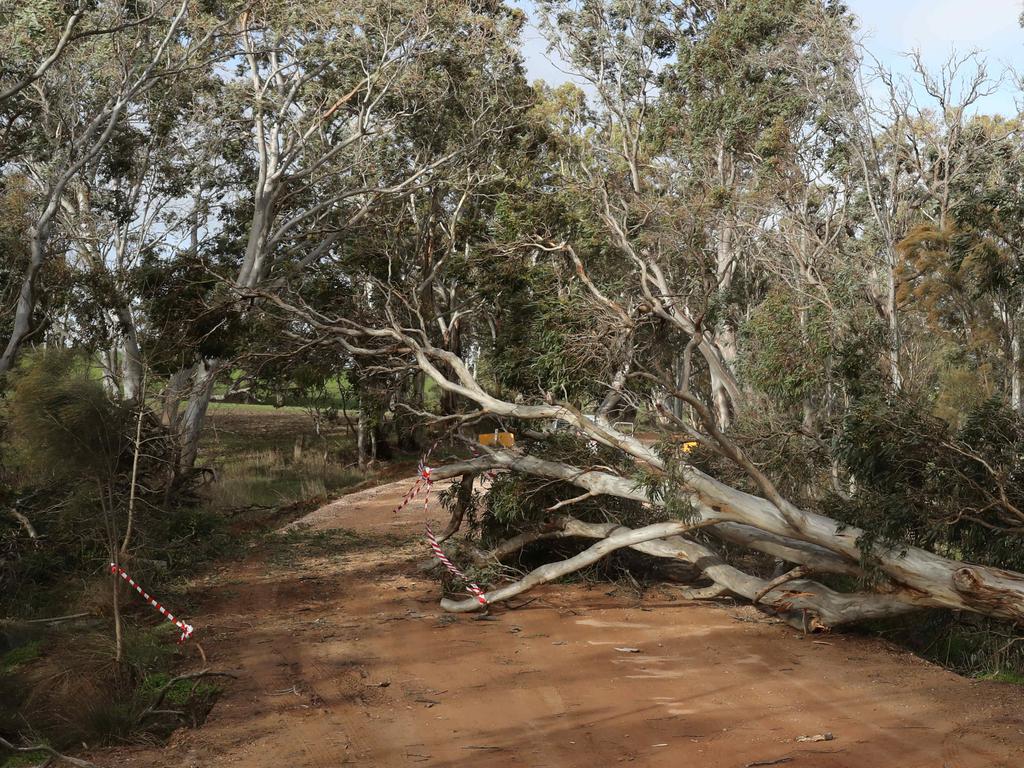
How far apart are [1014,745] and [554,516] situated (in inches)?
242

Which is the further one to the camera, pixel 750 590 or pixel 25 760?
pixel 750 590

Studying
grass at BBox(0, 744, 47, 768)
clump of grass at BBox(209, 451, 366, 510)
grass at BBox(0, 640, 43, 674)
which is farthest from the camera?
clump of grass at BBox(209, 451, 366, 510)

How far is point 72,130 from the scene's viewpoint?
55.3 feet

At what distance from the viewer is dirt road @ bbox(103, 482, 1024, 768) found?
7.38 m

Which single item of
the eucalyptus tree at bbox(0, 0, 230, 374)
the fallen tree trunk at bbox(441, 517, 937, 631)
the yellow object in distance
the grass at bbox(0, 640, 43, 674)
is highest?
the eucalyptus tree at bbox(0, 0, 230, 374)

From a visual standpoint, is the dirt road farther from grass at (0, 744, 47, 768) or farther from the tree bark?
the tree bark

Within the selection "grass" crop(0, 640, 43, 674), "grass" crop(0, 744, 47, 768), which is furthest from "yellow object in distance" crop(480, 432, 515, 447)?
"grass" crop(0, 744, 47, 768)

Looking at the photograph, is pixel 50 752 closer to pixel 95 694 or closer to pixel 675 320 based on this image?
pixel 95 694

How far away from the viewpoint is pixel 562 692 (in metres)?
8.89

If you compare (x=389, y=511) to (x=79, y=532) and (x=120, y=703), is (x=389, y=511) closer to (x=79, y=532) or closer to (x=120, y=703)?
(x=79, y=532)

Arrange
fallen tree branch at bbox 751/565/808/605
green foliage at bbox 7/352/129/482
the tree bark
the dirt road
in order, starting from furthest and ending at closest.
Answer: the tree bark, fallen tree branch at bbox 751/565/808/605, green foliage at bbox 7/352/129/482, the dirt road

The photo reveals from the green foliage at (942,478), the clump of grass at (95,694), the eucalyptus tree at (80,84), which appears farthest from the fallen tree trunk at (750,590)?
the eucalyptus tree at (80,84)

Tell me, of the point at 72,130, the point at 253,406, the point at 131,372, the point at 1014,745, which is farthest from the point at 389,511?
the point at 253,406

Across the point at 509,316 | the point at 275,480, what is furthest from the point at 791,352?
the point at 275,480
